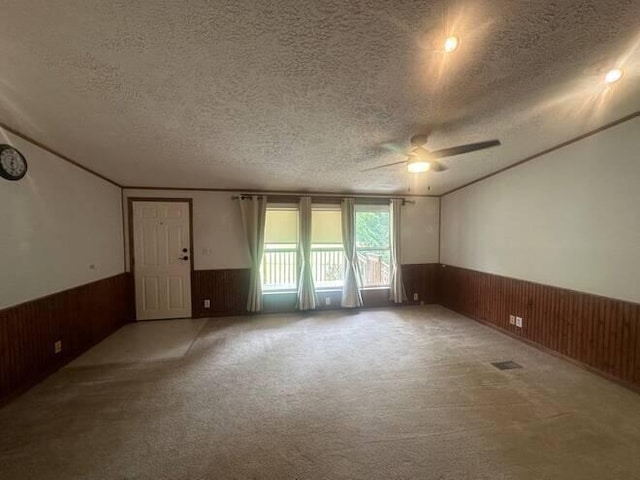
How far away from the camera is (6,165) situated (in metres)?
2.26

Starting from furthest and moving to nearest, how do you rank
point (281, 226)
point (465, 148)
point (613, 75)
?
point (281, 226) < point (465, 148) < point (613, 75)

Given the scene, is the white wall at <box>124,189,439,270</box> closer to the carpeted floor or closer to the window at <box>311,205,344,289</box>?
the window at <box>311,205,344,289</box>

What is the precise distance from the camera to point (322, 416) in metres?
2.08

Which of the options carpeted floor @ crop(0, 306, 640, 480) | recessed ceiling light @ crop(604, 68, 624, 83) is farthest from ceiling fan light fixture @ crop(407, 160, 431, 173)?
carpeted floor @ crop(0, 306, 640, 480)

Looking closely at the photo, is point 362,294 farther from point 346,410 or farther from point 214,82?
point 214,82

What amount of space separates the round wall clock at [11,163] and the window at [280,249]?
298 centimetres

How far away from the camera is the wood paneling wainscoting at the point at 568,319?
8.27 ft

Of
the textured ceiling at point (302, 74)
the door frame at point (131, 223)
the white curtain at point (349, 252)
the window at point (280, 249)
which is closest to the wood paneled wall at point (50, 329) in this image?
the door frame at point (131, 223)

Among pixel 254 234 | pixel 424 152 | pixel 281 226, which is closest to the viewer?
pixel 424 152

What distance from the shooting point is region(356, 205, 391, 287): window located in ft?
17.3

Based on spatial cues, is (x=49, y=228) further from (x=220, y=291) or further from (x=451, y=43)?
(x=451, y=43)

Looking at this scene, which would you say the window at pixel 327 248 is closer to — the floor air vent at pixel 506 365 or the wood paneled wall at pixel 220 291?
the wood paneled wall at pixel 220 291

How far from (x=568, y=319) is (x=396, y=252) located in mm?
2572

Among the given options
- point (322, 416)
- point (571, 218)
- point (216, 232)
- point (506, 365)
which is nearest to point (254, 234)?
point (216, 232)
